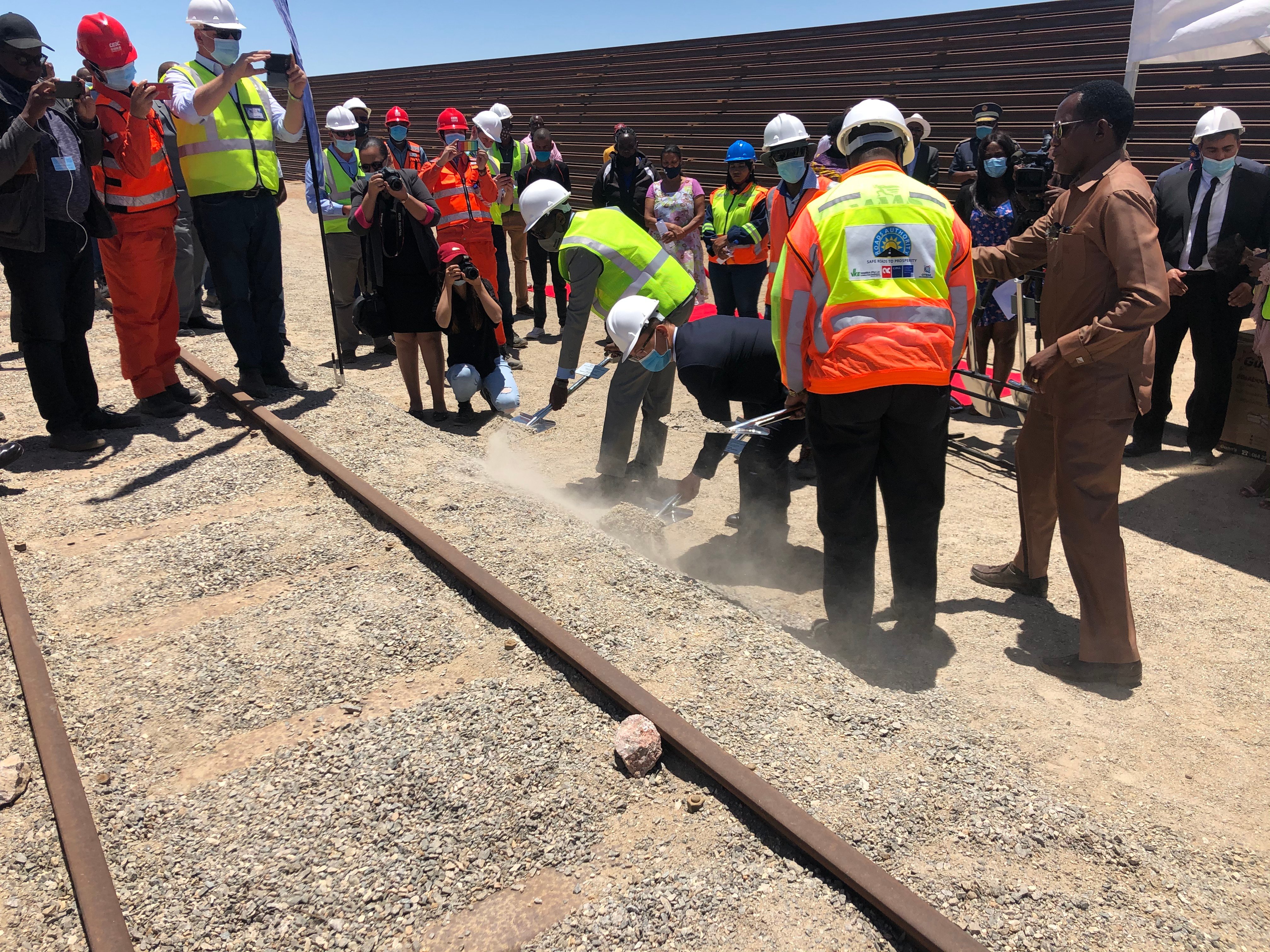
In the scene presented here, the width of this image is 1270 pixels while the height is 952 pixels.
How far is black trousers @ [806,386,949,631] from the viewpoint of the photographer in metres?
3.54

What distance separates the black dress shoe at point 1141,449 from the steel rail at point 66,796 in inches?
258

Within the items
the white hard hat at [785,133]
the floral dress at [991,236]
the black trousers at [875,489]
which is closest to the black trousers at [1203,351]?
the floral dress at [991,236]

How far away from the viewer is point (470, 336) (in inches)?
278

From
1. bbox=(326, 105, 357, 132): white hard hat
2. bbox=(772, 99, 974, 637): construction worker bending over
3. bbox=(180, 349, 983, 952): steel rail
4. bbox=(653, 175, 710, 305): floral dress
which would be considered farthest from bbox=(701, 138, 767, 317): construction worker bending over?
bbox=(180, 349, 983, 952): steel rail

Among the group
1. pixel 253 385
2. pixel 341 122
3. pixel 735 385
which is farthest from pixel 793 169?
pixel 341 122

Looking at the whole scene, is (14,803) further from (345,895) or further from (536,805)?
(536,805)

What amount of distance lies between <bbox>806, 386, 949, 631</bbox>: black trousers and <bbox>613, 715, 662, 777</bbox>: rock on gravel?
134 centimetres

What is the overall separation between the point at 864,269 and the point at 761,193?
4.74 meters

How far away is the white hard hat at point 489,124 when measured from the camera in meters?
9.30

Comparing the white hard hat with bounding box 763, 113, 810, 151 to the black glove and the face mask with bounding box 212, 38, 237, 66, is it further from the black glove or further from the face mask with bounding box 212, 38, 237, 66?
the face mask with bounding box 212, 38, 237, 66

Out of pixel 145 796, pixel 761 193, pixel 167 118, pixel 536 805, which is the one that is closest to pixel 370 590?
pixel 145 796

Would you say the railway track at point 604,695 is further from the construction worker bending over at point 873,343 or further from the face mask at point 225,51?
the face mask at point 225,51

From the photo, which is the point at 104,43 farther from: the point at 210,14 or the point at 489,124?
the point at 489,124

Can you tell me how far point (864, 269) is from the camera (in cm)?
342
